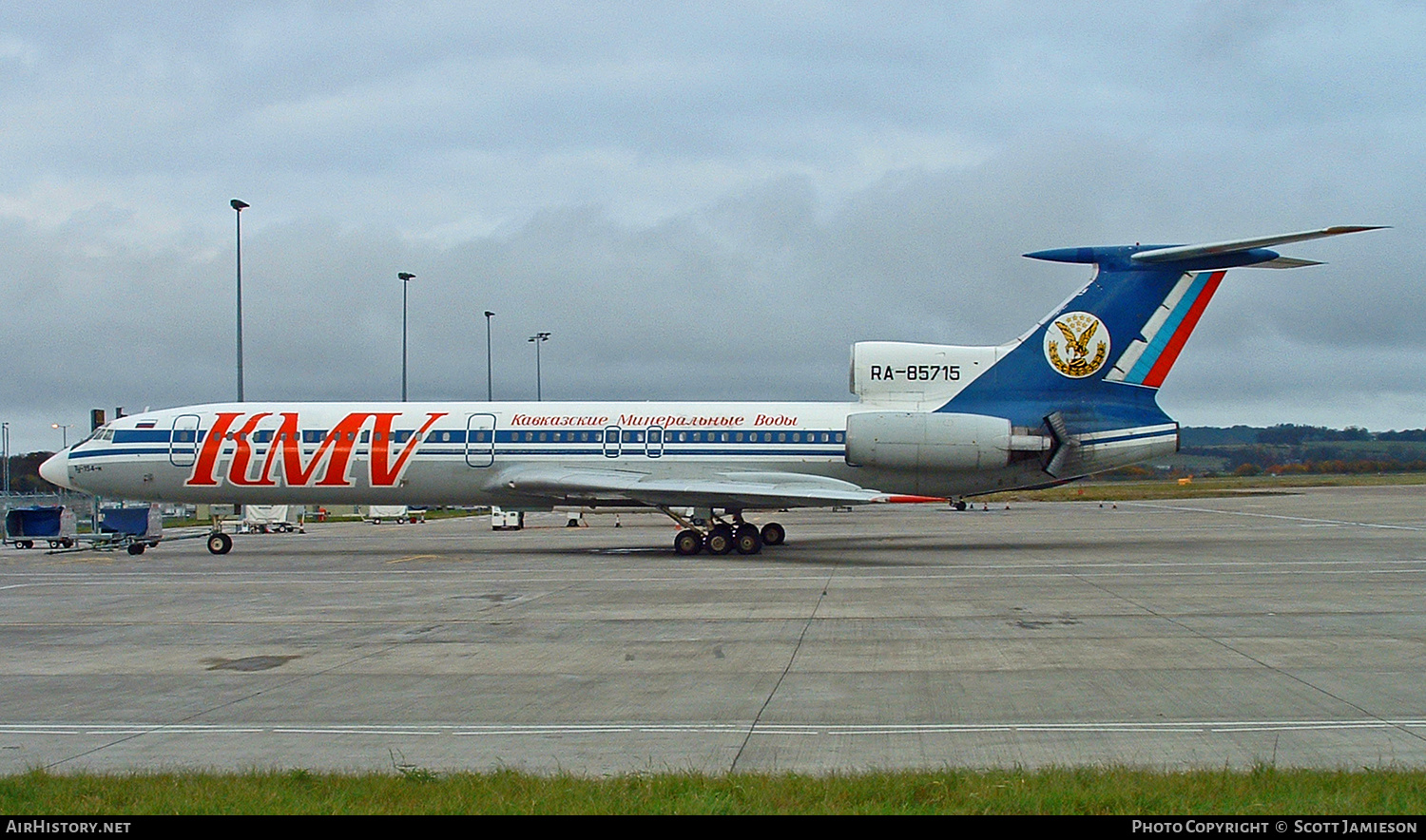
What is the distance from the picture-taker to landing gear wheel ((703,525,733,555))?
2766cm

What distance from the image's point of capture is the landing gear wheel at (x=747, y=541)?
90.0 feet

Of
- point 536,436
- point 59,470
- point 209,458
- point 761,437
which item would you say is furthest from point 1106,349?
point 59,470

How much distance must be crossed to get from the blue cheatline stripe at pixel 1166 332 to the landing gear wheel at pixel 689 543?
11.0m

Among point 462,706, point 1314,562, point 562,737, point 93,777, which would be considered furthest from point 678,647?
point 1314,562

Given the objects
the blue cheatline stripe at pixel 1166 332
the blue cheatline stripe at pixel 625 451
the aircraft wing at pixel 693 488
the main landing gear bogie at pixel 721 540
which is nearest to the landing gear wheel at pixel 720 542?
the main landing gear bogie at pixel 721 540

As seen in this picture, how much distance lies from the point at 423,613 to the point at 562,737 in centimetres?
836

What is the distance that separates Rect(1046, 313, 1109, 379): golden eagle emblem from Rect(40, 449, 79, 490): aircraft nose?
998 inches

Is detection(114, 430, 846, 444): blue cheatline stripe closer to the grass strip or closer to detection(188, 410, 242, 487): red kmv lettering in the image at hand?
detection(188, 410, 242, 487): red kmv lettering

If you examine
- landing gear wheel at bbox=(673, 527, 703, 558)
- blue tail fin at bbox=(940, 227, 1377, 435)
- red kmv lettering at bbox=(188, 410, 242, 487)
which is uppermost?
blue tail fin at bbox=(940, 227, 1377, 435)

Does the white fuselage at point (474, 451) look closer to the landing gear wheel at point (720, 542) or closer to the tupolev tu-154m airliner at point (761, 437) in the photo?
the tupolev tu-154m airliner at point (761, 437)

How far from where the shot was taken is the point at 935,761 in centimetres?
763

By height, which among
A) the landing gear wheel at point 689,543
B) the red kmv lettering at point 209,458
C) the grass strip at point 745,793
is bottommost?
the landing gear wheel at point 689,543

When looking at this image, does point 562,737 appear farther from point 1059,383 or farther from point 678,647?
point 1059,383

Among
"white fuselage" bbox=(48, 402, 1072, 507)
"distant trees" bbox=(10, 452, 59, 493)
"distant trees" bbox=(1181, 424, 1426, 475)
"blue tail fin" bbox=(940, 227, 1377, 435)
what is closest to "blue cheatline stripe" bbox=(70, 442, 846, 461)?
"white fuselage" bbox=(48, 402, 1072, 507)
